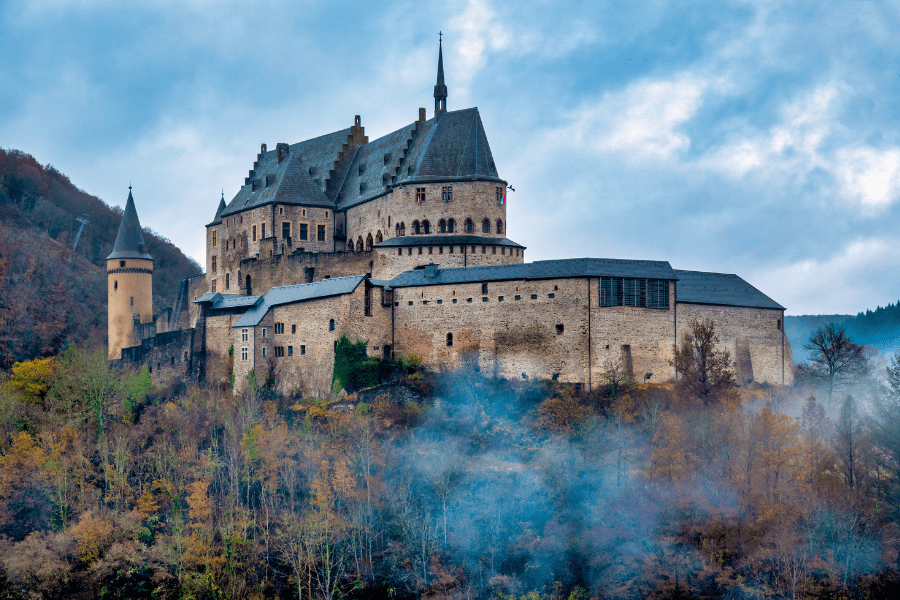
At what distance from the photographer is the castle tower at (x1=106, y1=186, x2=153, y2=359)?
75.1 meters

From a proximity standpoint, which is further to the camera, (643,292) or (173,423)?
(173,423)

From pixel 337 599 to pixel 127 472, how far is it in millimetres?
14121

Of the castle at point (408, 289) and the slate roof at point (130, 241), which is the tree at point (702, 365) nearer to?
the castle at point (408, 289)

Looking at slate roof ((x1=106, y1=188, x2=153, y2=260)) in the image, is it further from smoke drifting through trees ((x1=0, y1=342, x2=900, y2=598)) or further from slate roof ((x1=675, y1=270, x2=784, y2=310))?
slate roof ((x1=675, y1=270, x2=784, y2=310))

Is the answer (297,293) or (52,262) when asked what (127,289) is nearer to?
(297,293)

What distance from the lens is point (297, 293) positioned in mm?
61000

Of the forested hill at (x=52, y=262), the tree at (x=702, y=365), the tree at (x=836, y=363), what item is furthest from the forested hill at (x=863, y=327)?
the forested hill at (x=52, y=262)

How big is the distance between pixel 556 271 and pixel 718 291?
995 cm

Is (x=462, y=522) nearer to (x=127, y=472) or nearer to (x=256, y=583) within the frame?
(x=256, y=583)

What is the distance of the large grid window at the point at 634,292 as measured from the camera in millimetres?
55219

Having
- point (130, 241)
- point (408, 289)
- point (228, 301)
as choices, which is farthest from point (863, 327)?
point (130, 241)

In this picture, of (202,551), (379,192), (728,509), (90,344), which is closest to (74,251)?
(90,344)

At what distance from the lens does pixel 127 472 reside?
55.2 m

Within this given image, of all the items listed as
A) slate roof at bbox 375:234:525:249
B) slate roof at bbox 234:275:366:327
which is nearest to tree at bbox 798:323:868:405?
slate roof at bbox 375:234:525:249
